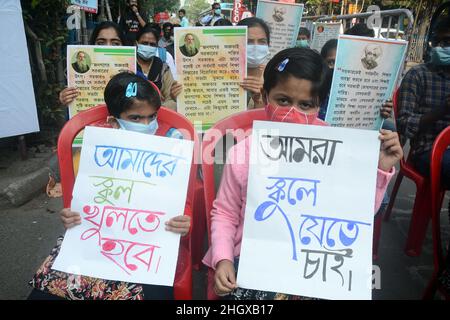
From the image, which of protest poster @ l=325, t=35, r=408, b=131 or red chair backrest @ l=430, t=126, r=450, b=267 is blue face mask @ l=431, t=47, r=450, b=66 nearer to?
protest poster @ l=325, t=35, r=408, b=131

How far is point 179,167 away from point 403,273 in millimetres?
1780

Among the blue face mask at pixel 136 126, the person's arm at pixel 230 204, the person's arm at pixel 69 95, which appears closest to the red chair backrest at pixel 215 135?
the person's arm at pixel 230 204

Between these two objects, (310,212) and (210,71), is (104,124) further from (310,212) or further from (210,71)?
(310,212)

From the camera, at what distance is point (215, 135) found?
5.65 ft

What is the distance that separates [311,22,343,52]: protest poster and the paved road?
255cm

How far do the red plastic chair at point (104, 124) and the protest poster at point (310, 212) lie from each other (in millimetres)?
361

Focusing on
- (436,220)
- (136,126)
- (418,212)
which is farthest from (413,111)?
(136,126)

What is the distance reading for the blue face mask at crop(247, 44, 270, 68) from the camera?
2.81 meters

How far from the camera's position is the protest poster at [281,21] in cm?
326

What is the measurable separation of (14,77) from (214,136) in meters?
2.73

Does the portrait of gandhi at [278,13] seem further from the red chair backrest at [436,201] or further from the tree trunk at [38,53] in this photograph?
the tree trunk at [38,53]

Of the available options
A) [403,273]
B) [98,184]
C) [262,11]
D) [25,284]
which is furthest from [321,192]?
[262,11]
